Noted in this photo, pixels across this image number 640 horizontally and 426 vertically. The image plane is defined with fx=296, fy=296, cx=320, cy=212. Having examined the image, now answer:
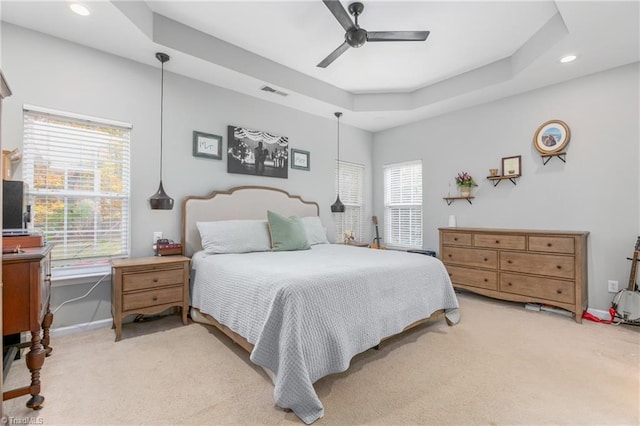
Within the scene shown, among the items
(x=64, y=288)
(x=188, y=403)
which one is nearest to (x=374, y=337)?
(x=188, y=403)

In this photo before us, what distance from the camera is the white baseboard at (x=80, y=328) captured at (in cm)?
261

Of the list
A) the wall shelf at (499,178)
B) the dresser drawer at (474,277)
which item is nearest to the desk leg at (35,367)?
the dresser drawer at (474,277)

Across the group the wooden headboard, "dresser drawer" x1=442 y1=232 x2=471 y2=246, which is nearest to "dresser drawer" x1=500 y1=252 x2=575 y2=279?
"dresser drawer" x1=442 y1=232 x2=471 y2=246

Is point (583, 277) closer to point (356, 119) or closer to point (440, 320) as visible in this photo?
point (440, 320)

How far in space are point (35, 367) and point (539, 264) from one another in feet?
14.1

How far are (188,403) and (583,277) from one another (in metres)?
3.78

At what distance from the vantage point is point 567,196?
3396mm

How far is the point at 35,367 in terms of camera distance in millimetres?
1643

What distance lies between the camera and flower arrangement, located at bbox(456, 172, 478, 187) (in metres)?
4.16

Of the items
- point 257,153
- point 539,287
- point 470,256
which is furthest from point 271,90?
point 539,287

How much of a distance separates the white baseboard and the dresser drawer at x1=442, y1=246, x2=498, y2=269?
3.96 m

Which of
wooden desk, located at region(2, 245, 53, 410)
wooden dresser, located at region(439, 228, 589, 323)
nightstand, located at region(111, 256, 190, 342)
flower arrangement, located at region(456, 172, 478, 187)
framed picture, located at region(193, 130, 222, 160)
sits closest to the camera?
wooden desk, located at region(2, 245, 53, 410)

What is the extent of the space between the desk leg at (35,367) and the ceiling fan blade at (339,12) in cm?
273

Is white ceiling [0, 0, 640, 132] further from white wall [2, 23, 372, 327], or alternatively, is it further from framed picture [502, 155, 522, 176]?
framed picture [502, 155, 522, 176]
